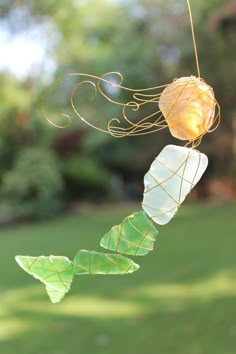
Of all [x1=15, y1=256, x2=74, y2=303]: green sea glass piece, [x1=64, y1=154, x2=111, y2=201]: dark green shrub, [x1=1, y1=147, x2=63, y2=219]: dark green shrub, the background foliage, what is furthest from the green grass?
[x1=64, y1=154, x2=111, y2=201]: dark green shrub

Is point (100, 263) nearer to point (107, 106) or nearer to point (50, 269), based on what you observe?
point (50, 269)

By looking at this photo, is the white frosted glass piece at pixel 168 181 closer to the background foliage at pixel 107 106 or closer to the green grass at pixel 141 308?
the green grass at pixel 141 308

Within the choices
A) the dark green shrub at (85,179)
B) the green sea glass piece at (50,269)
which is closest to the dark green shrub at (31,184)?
the dark green shrub at (85,179)

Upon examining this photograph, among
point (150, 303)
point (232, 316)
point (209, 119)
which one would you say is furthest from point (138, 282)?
point (209, 119)

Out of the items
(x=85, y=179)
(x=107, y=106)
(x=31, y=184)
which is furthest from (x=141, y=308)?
(x=107, y=106)

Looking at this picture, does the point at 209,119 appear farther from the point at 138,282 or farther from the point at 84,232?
the point at 84,232

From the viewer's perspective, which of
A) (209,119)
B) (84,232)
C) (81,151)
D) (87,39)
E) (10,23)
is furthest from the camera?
(87,39)

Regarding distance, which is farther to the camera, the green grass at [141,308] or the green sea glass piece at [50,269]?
the green grass at [141,308]
